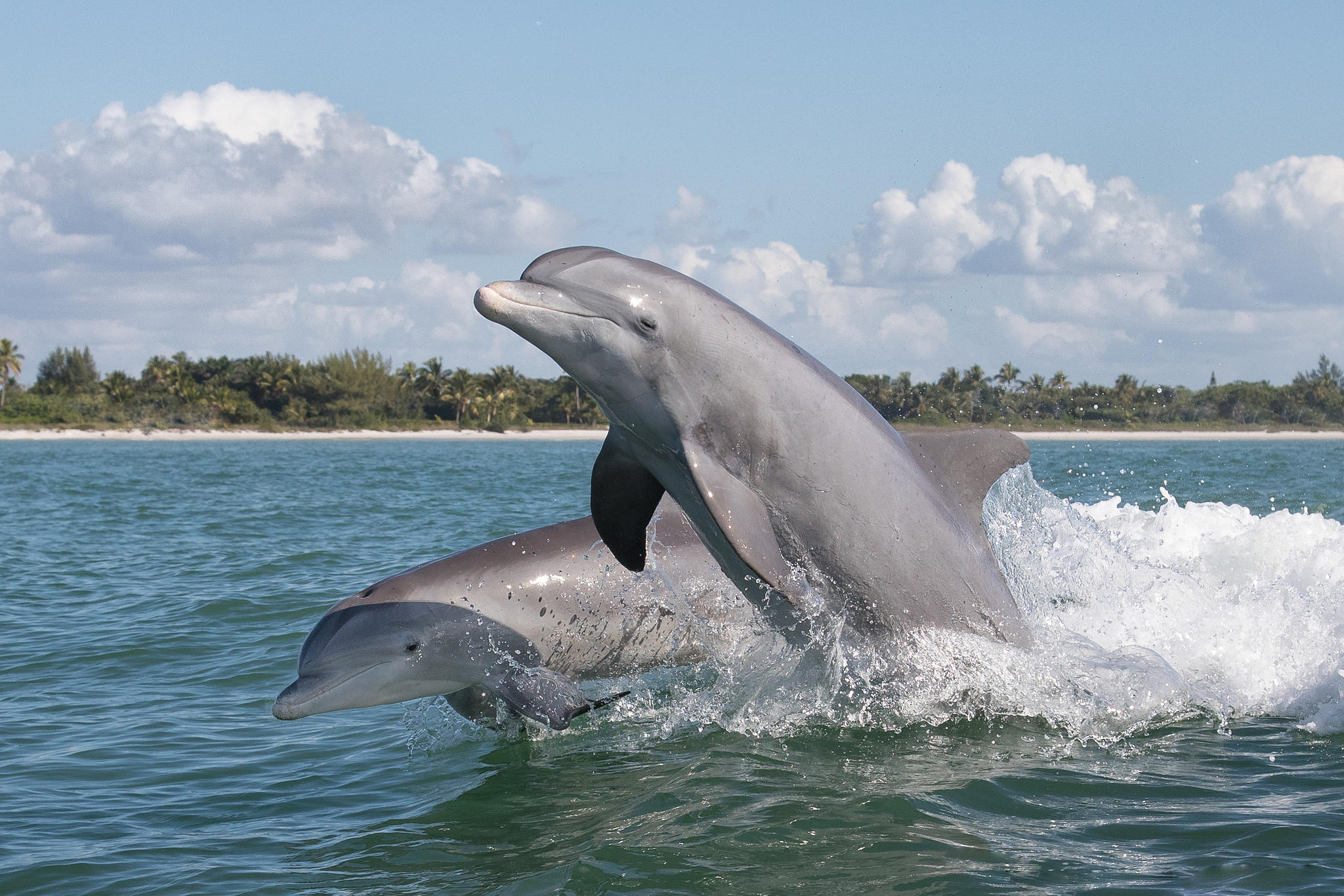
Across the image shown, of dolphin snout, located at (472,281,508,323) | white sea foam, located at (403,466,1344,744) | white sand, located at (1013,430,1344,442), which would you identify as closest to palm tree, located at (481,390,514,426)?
white sand, located at (1013,430,1344,442)

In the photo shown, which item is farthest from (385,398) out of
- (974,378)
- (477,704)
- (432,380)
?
(477,704)

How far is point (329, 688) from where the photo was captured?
6.34 meters

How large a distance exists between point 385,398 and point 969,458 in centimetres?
9454

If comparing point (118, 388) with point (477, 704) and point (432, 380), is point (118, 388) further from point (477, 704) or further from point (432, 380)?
point (477, 704)

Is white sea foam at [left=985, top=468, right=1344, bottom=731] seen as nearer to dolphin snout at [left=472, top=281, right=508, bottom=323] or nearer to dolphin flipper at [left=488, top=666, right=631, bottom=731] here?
→ dolphin flipper at [left=488, top=666, right=631, bottom=731]

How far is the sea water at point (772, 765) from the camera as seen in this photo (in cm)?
449

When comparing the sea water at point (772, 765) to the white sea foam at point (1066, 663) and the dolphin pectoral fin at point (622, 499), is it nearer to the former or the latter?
the white sea foam at point (1066, 663)

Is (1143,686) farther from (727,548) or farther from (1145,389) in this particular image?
(1145,389)

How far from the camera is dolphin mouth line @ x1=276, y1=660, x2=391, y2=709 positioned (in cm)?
622

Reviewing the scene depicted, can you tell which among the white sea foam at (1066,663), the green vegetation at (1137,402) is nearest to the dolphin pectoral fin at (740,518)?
the white sea foam at (1066,663)

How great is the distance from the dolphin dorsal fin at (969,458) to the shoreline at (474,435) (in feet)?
274

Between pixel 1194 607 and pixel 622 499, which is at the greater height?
pixel 622 499

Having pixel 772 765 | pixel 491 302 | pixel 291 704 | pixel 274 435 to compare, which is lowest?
pixel 772 765

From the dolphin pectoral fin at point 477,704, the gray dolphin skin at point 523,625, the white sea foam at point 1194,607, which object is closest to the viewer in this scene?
the gray dolphin skin at point 523,625
